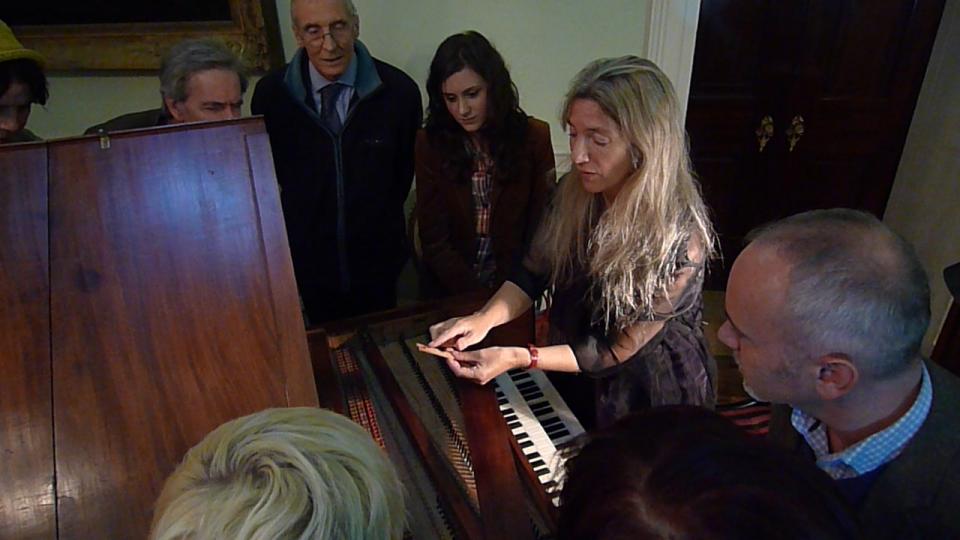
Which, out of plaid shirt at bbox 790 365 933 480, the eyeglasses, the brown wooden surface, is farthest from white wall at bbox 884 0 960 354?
the eyeglasses

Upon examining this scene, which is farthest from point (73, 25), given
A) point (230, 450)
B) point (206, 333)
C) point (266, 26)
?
point (230, 450)

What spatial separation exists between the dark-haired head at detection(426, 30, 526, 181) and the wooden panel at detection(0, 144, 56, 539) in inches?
47.7

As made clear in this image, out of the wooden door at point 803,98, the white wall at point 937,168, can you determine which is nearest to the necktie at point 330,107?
the wooden door at point 803,98

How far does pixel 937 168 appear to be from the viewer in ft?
9.48

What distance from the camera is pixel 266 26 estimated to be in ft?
7.48

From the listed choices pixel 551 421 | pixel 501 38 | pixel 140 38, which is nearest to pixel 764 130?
pixel 501 38

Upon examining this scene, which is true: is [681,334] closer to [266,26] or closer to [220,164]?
[220,164]

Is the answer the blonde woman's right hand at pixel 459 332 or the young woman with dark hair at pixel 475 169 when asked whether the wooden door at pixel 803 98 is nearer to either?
the young woman with dark hair at pixel 475 169

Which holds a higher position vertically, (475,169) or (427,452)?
(475,169)

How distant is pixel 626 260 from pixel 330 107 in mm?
1174

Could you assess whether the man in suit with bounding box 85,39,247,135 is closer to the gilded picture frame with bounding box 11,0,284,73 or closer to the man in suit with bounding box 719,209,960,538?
the gilded picture frame with bounding box 11,0,284,73

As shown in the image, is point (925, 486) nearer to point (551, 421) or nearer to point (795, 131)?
point (551, 421)

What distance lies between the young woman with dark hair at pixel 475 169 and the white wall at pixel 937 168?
197 cm

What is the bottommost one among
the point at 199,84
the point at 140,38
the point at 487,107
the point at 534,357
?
the point at 534,357
